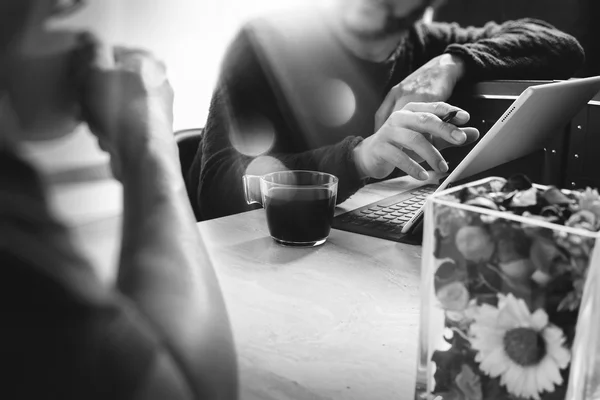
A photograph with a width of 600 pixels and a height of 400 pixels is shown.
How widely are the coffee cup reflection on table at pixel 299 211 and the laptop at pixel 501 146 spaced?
94 millimetres

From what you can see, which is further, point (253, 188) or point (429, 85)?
point (429, 85)

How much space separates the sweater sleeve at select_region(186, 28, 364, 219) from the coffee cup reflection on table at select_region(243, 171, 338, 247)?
0.21 m

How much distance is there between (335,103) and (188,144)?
1.52 feet

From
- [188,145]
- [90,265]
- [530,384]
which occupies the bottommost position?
[188,145]

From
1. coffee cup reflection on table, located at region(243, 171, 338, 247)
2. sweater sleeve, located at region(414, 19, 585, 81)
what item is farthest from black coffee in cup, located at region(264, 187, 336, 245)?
sweater sleeve, located at region(414, 19, 585, 81)

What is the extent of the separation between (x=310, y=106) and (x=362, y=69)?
0.23 m

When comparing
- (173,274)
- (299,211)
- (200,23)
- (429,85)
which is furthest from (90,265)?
(200,23)

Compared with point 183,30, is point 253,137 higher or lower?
lower

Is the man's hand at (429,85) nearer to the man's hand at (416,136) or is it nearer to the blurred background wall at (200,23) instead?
the man's hand at (416,136)

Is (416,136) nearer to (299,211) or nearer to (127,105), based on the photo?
(299,211)

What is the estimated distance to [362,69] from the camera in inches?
63.5

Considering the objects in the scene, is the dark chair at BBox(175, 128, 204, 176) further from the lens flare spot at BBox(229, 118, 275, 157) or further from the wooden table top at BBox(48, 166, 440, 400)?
the wooden table top at BBox(48, 166, 440, 400)

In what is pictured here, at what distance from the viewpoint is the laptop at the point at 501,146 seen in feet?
2.24

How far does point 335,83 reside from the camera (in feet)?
5.14
